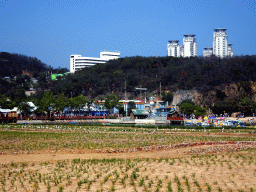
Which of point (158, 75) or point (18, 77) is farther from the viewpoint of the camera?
point (18, 77)

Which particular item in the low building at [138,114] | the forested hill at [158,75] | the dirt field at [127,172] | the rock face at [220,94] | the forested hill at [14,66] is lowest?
the dirt field at [127,172]

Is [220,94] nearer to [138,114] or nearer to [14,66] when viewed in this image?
[138,114]

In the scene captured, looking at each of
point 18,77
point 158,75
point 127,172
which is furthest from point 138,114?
point 18,77

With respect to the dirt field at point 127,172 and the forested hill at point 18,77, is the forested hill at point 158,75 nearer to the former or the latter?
the forested hill at point 18,77

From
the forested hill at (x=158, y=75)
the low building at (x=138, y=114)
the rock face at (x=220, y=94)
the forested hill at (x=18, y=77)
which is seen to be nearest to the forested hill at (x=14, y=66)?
the forested hill at (x=18, y=77)

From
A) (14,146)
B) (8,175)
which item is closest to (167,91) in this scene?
(14,146)

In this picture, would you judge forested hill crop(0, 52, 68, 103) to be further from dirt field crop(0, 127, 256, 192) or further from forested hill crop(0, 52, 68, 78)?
dirt field crop(0, 127, 256, 192)

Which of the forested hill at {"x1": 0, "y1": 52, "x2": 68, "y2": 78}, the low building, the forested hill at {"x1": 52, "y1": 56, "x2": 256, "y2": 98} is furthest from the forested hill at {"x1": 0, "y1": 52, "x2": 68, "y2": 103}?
the low building

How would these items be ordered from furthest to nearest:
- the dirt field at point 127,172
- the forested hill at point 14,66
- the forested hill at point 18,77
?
1. the forested hill at point 14,66
2. the forested hill at point 18,77
3. the dirt field at point 127,172

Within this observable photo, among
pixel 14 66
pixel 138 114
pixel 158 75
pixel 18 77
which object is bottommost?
pixel 138 114
